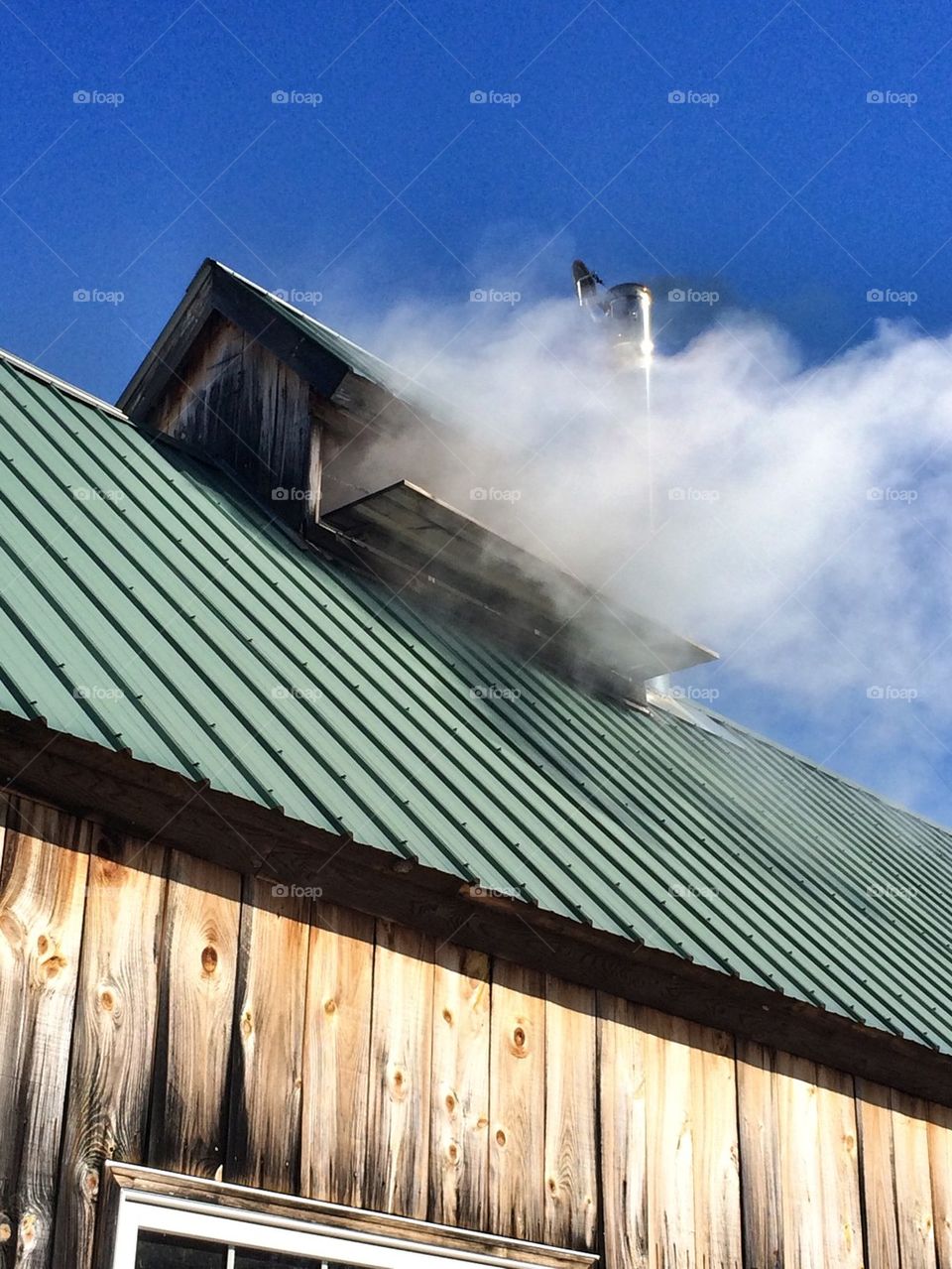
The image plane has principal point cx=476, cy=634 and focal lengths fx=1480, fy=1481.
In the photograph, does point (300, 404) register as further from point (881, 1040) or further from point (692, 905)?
point (881, 1040)

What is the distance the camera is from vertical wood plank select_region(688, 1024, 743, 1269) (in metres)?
6.52

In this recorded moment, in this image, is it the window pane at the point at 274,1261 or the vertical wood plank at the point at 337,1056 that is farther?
the vertical wood plank at the point at 337,1056

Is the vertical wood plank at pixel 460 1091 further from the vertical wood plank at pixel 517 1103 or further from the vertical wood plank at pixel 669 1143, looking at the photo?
the vertical wood plank at pixel 669 1143

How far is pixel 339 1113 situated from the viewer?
17.2 feet

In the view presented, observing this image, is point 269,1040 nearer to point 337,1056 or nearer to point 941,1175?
point 337,1056

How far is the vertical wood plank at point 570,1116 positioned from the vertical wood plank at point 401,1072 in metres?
0.68

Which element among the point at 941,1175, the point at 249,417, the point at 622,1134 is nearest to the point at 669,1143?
the point at 622,1134

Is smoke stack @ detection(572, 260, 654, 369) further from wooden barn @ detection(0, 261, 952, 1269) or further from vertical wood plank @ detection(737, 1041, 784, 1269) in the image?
vertical wood plank @ detection(737, 1041, 784, 1269)

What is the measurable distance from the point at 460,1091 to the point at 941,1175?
11.7 ft

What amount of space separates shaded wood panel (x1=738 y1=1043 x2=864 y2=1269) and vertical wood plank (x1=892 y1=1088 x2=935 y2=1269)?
0.38 metres

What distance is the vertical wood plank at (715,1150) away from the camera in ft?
21.4

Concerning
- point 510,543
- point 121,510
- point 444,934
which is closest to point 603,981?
point 444,934

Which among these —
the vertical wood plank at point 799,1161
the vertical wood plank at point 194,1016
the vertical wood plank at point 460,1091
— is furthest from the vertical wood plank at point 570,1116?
the vertical wood plank at point 194,1016

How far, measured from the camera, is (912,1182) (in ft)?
25.3
